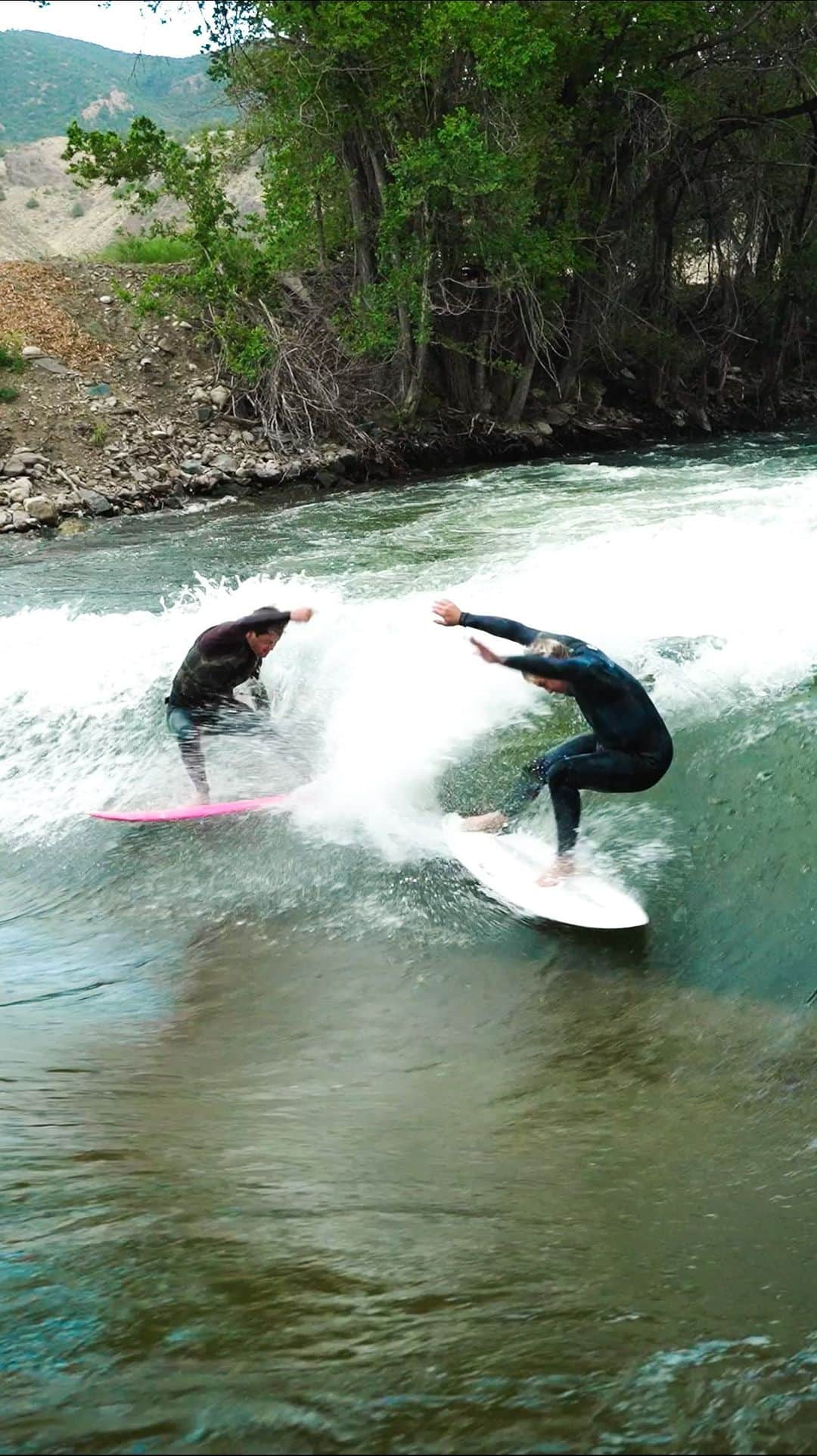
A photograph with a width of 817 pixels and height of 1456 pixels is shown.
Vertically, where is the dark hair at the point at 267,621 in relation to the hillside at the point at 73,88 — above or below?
below

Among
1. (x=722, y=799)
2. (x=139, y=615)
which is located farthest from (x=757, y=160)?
(x=722, y=799)

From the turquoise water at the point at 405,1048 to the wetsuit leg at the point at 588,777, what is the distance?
16.1 inches

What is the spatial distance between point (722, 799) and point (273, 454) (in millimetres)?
13356

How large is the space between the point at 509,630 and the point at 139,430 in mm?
13933

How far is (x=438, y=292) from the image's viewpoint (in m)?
19.5

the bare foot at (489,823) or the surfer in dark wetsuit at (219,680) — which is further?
the surfer in dark wetsuit at (219,680)

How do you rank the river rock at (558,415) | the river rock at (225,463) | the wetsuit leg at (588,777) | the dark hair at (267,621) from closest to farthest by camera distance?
the wetsuit leg at (588,777), the dark hair at (267,621), the river rock at (225,463), the river rock at (558,415)

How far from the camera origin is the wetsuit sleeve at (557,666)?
598 centimetres

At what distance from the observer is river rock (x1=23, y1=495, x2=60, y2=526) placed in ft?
53.5

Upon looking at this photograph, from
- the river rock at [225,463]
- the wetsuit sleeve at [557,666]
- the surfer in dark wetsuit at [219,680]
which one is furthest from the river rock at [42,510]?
the wetsuit sleeve at [557,666]

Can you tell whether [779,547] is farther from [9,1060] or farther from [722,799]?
[9,1060]

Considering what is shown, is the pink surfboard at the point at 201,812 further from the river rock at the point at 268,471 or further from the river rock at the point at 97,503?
the river rock at the point at 268,471

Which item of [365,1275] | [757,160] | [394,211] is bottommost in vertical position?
[365,1275]

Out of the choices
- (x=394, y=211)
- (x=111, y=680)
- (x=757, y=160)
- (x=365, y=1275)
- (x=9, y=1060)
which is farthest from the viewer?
(x=757, y=160)
